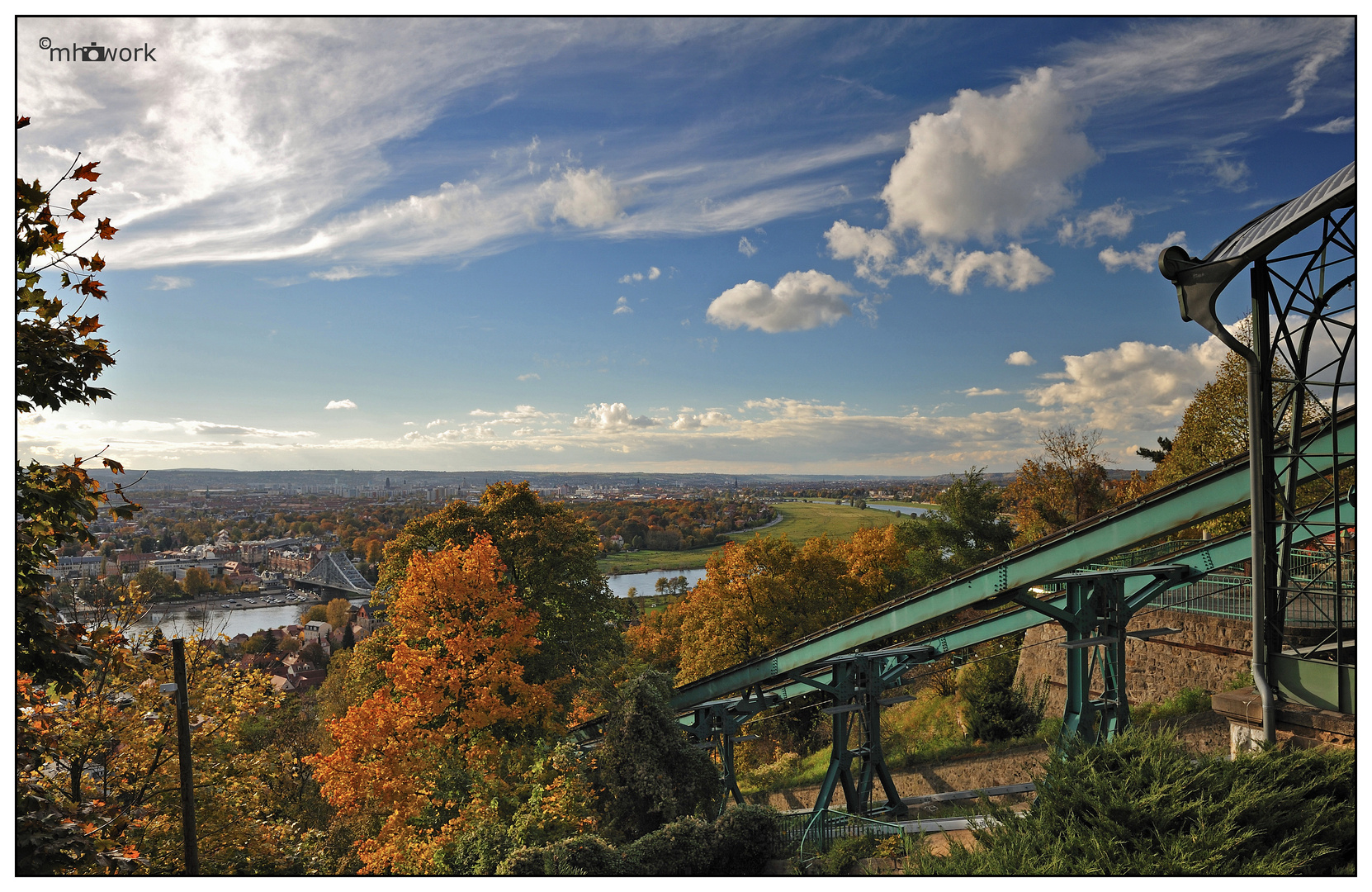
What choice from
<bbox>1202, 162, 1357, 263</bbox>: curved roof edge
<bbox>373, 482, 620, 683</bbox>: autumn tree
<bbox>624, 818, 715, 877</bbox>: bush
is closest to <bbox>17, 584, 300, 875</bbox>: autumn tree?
<bbox>373, 482, 620, 683</bbox>: autumn tree

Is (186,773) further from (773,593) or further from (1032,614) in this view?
(773,593)

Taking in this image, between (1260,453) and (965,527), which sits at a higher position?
(1260,453)

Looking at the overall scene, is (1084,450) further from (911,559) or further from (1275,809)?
(1275,809)

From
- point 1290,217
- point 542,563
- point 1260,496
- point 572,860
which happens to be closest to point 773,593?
point 542,563

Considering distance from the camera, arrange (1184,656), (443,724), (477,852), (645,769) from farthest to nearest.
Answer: (1184,656), (443,724), (645,769), (477,852)

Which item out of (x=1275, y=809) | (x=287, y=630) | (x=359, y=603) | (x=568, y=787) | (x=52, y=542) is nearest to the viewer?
(x=52, y=542)

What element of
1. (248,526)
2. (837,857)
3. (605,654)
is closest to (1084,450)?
(605,654)

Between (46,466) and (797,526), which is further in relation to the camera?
(797,526)
